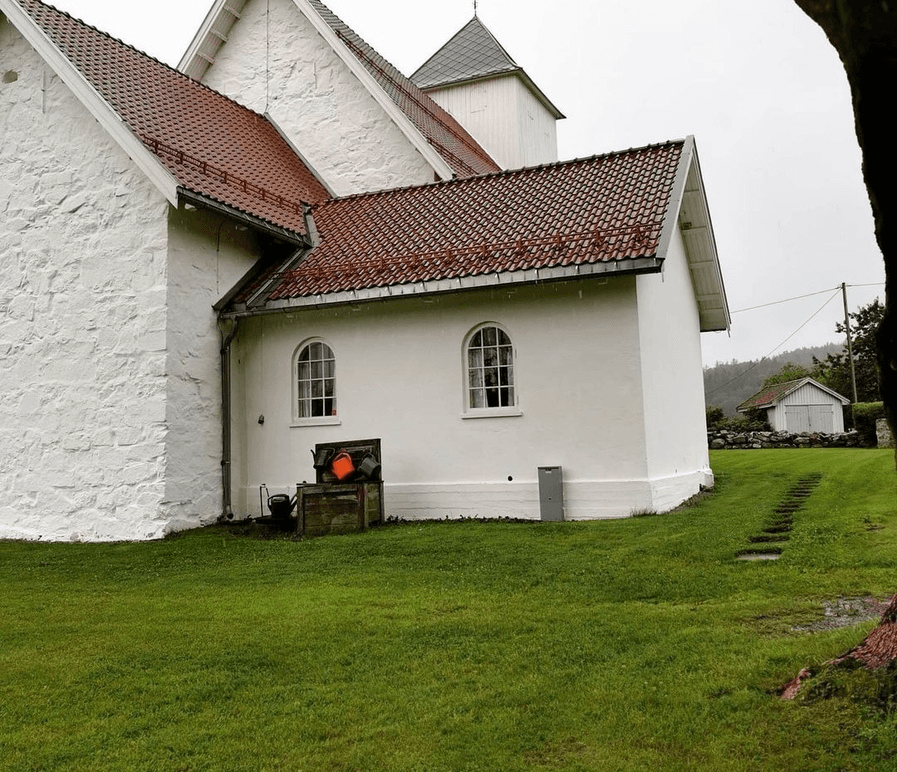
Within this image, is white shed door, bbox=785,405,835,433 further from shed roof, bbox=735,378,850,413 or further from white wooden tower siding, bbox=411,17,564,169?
white wooden tower siding, bbox=411,17,564,169

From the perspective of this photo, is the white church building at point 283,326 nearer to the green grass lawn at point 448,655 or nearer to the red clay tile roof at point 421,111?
the green grass lawn at point 448,655

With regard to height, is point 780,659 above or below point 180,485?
below

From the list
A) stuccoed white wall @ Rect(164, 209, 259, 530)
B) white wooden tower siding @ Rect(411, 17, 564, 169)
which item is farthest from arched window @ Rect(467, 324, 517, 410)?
white wooden tower siding @ Rect(411, 17, 564, 169)

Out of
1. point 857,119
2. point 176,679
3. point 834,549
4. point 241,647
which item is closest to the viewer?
point 857,119

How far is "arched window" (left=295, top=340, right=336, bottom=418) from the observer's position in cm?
1334

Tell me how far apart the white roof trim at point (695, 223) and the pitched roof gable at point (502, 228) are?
103 mm

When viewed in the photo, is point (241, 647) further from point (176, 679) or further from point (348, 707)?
point (348, 707)

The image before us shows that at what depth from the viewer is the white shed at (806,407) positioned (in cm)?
4350

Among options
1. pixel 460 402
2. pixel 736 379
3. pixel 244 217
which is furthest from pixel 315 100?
pixel 736 379

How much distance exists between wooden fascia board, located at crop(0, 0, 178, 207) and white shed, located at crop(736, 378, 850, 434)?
38.5m

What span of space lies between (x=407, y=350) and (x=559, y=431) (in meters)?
2.66

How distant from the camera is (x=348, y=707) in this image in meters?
4.37

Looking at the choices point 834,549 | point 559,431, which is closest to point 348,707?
point 834,549

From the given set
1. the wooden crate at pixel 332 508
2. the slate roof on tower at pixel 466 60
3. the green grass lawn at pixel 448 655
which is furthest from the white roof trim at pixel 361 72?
the green grass lawn at pixel 448 655
